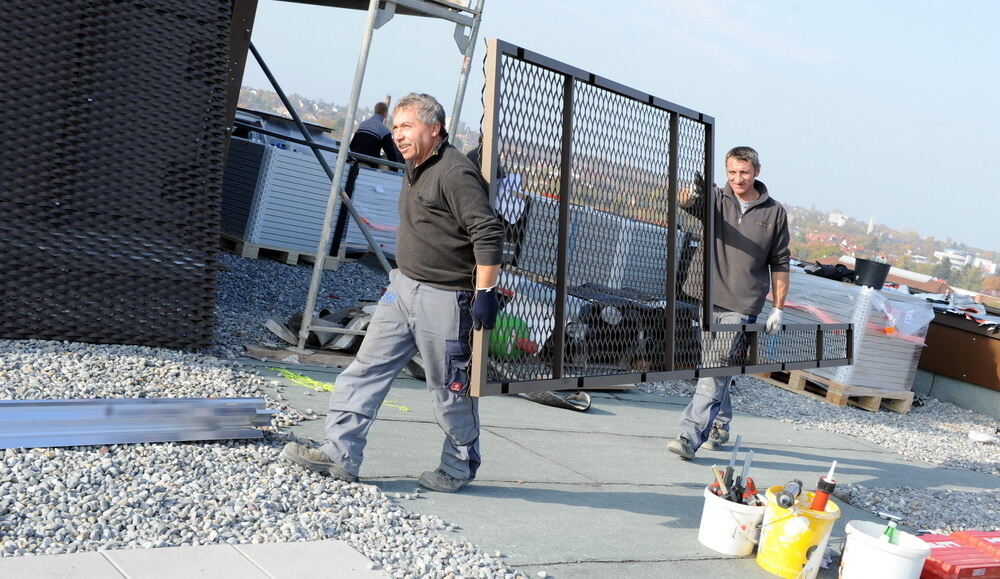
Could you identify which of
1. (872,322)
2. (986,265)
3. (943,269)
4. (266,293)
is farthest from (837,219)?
(266,293)

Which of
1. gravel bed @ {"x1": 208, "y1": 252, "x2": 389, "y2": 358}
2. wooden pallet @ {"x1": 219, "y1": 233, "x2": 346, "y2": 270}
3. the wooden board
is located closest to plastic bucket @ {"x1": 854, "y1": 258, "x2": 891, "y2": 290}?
gravel bed @ {"x1": 208, "y1": 252, "x2": 389, "y2": 358}

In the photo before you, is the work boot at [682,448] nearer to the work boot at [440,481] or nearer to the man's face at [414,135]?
the work boot at [440,481]

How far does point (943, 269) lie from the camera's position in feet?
72.7

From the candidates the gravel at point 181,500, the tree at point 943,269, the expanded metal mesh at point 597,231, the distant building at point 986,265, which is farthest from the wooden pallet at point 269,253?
the distant building at point 986,265

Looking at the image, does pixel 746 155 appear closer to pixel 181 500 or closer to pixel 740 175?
pixel 740 175

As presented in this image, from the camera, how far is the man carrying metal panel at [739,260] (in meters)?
6.19

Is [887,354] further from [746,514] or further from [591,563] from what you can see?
[591,563]

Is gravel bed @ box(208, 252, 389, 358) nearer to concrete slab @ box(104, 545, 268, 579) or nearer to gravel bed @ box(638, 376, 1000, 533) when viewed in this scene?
concrete slab @ box(104, 545, 268, 579)

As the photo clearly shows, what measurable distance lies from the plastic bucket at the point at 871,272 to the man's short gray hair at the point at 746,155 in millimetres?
4008

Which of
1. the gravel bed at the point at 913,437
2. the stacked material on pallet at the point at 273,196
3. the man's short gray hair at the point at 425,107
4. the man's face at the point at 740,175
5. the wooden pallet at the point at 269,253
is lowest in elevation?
the gravel bed at the point at 913,437

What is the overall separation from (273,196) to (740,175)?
21.4 ft

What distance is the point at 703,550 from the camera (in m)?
4.68

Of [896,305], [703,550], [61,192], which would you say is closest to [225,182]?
[61,192]

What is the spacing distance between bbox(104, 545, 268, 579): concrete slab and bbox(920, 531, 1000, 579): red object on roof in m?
3.06
